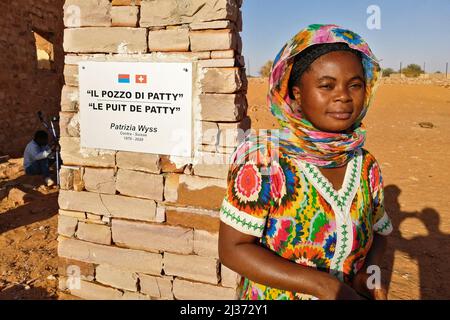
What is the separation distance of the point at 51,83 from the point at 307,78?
10.2 m

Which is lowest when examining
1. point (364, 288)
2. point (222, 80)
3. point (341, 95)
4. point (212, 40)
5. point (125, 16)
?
point (364, 288)

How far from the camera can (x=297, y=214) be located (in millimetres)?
1330

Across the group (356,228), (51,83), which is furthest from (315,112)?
(51,83)

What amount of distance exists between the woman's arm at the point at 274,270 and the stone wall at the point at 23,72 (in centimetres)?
903

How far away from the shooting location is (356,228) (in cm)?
141

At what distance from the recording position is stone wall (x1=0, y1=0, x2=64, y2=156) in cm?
846

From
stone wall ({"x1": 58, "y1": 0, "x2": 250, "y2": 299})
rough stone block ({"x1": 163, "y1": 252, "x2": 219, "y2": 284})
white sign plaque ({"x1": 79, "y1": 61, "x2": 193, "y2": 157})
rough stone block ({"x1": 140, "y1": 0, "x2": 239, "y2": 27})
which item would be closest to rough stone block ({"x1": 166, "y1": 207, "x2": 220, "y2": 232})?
stone wall ({"x1": 58, "y1": 0, "x2": 250, "y2": 299})

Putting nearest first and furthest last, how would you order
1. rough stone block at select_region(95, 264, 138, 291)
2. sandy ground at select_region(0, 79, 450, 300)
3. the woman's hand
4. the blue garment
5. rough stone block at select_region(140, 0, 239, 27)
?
the woman's hand, rough stone block at select_region(140, 0, 239, 27), rough stone block at select_region(95, 264, 138, 291), sandy ground at select_region(0, 79, 450, 300), the blue garment

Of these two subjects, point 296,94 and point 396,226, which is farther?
point 396,226

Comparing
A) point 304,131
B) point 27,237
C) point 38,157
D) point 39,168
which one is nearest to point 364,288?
point 304,131

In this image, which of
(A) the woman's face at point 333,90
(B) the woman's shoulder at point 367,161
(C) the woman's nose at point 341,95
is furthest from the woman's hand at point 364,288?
(C) the woman's nose at point 341,95

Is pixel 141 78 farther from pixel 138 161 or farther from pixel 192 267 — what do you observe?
pixel 192 267

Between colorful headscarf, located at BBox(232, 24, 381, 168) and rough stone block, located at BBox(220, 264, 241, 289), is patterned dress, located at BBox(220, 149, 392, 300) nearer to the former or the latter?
colorful headscarf, located at BBox(232, 24, 381, 168)

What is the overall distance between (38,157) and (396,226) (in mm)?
6862
